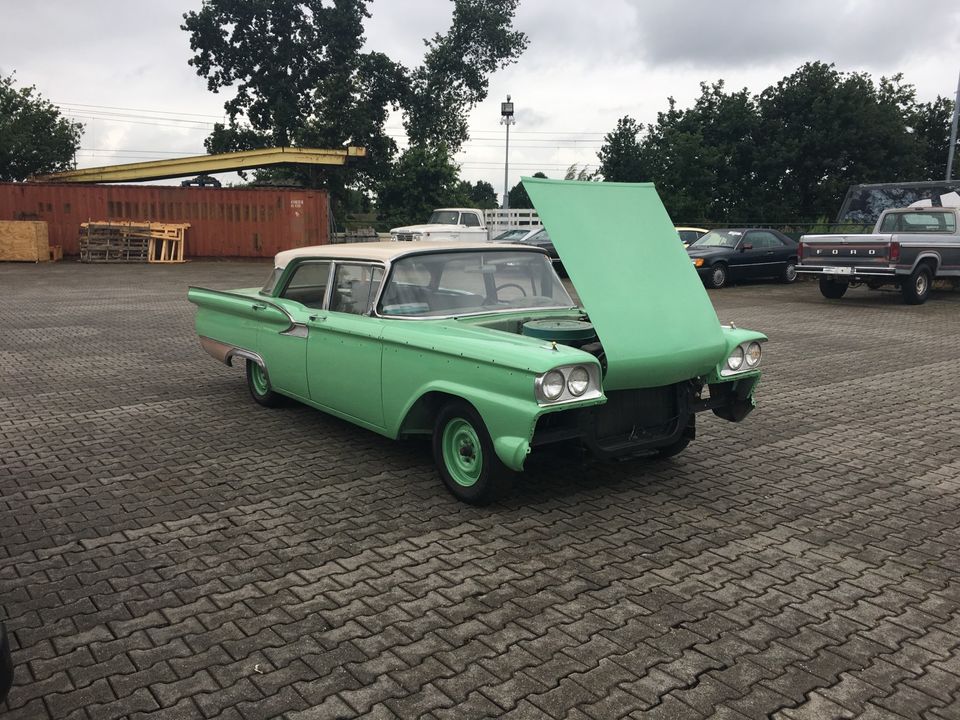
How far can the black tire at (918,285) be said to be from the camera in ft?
49.7

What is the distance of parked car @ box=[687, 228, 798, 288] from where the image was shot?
18875 millimetres

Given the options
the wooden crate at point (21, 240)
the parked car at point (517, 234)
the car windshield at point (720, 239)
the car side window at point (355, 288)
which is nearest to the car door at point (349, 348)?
the car side window at point (355, 288)

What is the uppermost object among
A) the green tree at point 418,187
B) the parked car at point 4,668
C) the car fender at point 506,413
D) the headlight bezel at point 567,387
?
the green tree at point 418,187

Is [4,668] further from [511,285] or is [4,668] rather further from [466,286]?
[511,285]

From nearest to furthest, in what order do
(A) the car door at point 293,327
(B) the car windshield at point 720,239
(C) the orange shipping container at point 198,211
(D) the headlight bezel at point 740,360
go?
(D) the headlight bezel at point 740,360, (A) the car door at point 293,327, (B) the car windshield at point 720,239, (C) the orange shipping container at point 198,211

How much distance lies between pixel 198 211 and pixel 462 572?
25.9m

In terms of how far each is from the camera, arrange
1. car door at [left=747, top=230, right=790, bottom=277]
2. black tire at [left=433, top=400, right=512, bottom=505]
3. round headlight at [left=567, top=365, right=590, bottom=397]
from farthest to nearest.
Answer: car door at [left=747, top=230, right=790, bottom=277]
black tire at [left=433, top=400, right=512, bottom=505]
round headlight at [left=567, top=365, right=590, bottom=397]

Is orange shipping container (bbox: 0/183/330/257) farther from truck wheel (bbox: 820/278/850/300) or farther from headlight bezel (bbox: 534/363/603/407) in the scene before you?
headlight bezel (bbox: 534/363/603/407)

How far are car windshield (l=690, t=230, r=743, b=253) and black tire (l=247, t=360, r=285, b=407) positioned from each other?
14909mm

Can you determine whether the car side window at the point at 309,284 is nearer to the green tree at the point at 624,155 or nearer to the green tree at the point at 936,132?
the green tree at the point at 624,155

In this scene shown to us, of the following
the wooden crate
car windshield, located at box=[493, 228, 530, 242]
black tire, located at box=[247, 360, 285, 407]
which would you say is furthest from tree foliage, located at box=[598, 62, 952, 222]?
black tire, located at box=[247, 360, 285, 407]

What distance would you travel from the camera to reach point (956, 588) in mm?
3535

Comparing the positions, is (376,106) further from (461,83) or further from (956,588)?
(956,588)

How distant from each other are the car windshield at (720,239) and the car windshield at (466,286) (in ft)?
49.2
